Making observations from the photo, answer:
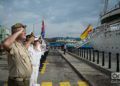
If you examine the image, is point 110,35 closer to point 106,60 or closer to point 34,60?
point 106,60

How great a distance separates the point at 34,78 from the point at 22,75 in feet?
10.8

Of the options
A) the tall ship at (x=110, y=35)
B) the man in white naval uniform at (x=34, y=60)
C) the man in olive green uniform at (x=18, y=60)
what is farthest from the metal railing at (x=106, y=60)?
the man in olive green uniform at (x=18, y=60)

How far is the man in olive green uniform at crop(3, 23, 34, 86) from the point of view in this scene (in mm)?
5773

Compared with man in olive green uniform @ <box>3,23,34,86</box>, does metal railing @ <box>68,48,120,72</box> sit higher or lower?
lower

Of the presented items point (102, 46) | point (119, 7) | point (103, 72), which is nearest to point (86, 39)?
point (102, 46)

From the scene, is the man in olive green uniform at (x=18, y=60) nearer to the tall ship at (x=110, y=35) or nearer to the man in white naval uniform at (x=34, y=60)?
the man in white naval uniform at (x=34, y=60)

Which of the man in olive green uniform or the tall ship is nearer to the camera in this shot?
the man in olive green uniform

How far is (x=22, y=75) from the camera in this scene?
5.87m

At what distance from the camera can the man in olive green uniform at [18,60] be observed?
18.9ft

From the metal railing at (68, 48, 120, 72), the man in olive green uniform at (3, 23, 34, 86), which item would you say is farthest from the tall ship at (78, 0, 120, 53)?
the man in olive green uniform at (3, 23, 34, 86)

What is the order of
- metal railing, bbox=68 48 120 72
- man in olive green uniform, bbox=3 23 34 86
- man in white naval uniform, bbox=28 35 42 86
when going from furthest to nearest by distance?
1. metal railing, bbox=68 48 120 72
2. man in white naval uniform, bbox=28 35 42 86
3. man in olive green uniform, bbox=3 23 34 86

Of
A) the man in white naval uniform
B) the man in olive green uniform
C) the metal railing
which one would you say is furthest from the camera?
the metal railing

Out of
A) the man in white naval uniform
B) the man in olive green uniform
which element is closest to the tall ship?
the man in white naval uniform

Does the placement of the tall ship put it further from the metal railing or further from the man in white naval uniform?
the man in white naval uniform
